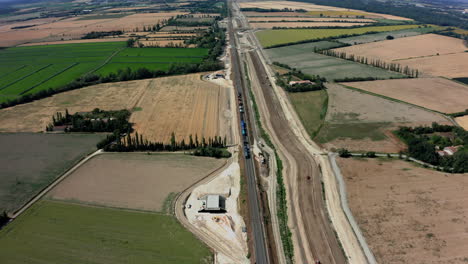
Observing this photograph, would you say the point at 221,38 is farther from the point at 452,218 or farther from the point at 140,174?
the point at 452,218

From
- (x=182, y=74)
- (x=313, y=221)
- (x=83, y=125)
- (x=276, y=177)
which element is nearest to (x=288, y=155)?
(x=276, y=177)

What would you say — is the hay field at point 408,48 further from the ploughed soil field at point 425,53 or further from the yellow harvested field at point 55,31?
the yellow harvested field at point 55,31

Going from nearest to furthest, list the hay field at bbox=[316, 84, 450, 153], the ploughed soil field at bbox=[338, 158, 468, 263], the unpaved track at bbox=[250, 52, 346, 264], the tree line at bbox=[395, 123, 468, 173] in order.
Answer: the ploughed soil field at bbox=[338, 158, 468, 263] → the unpaved track at bbox=[250, 52, 346, 264] → the tree line at bbox=[395, 123, 468, 173] → the hay field at bbox=[316, 84, 450, 153]

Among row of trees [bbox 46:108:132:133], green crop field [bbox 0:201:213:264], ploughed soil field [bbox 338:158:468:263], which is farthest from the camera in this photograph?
row of trees [bbox 46:108:132:133]

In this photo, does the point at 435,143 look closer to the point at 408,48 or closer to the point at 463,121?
the point at 463,121

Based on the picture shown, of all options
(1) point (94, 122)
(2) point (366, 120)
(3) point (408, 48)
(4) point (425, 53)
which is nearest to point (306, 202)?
(2) point (366, 120)

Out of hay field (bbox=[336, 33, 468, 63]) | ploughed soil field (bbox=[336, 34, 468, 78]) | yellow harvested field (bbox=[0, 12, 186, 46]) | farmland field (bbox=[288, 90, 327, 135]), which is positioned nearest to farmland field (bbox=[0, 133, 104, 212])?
farmland field (bbox=[288, 90, 327, 135])

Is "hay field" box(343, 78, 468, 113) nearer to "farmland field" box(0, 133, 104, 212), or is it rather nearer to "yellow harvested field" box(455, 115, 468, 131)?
"yellow harvested field" box(455, 115, 468, 131)
